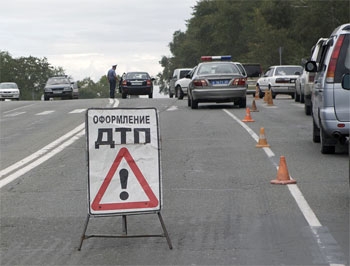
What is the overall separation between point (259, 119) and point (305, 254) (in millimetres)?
16210

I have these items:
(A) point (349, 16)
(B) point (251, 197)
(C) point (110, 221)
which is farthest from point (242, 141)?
(A) point (349, 16)

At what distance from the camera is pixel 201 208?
31.6 feet

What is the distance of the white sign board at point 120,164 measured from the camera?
768 cm

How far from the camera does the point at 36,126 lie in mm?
23453

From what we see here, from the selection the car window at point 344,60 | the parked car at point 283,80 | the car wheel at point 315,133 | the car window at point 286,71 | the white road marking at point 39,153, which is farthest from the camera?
the car window at point 286,71

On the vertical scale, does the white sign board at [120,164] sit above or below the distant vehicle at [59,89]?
above

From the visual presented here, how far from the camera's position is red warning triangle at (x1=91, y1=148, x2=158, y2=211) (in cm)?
768

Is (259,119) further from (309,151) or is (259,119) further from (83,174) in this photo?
(83,174)

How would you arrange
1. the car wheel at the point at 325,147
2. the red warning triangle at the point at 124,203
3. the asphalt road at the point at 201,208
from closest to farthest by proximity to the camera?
the asphalt road at the point at 201,208 → the red warning triangle at the point at 124,203 → the car wheel at the point at 325,147

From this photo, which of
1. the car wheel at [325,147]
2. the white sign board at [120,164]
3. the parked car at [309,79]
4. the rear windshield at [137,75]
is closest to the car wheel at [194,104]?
the parked car at [309,79]

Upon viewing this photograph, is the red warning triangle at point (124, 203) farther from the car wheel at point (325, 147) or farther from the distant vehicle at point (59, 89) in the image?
the distant vehicle at point (59, 89)

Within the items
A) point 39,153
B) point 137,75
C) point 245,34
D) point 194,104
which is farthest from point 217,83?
point 245,34

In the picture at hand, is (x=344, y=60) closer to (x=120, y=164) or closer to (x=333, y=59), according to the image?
(x=333, y=59)

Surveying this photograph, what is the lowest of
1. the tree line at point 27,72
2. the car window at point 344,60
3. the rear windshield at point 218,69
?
the tree line at point 27,72
